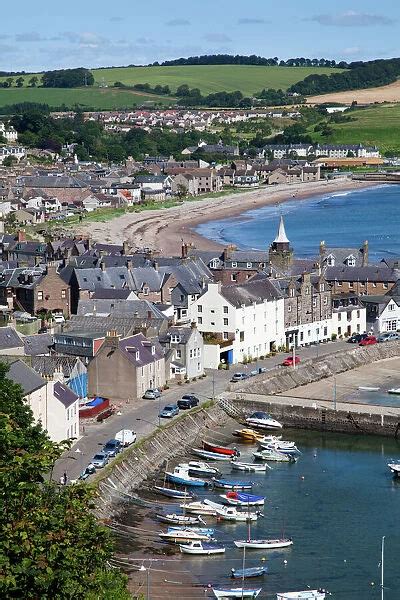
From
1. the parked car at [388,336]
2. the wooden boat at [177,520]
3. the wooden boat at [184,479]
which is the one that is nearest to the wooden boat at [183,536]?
the wooden boat at [177,520]

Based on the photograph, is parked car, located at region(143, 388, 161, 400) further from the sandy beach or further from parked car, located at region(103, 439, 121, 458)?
the sandy beach

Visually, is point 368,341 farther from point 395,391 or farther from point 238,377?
point 238,377

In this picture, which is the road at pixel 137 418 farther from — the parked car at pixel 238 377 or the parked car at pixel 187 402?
the parked car at pixel 187 402

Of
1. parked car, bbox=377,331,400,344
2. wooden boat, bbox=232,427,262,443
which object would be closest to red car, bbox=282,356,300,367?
parked car, bbox=377,331,400,344

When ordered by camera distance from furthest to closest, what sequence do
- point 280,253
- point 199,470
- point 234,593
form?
point 280,253 → point 199,470 → point 234,593

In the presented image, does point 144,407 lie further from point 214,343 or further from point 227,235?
point 227,235

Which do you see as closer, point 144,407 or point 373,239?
point 144,407

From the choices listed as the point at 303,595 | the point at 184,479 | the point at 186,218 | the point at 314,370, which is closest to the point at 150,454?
the point at 184,479

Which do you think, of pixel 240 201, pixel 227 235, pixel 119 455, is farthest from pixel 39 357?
pixel 240 201
